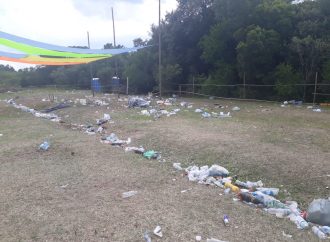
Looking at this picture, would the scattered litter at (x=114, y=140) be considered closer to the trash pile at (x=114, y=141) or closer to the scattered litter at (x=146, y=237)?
the trash pile at (x=114, y=141)

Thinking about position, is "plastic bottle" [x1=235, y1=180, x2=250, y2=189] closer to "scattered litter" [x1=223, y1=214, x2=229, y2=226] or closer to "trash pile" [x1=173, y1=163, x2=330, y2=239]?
"trash pile" [x1=173, y1=163, x2=330, y2=239]

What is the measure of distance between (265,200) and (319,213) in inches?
26.5

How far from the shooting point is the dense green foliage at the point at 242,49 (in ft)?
50.0

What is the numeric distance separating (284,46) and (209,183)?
42.8ft

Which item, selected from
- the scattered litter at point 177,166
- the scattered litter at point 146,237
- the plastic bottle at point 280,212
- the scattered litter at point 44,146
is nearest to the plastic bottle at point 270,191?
the plastic bottle at point 280,212

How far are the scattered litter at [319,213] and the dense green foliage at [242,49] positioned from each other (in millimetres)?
11745

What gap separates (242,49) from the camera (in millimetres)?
16359

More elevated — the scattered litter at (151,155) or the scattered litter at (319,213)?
the scattered litter at (319,213)

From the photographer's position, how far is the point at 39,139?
8336mm

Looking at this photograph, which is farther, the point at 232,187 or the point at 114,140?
the point at 114,140

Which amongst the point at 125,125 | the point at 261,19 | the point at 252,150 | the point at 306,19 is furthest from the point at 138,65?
the point at 252,150

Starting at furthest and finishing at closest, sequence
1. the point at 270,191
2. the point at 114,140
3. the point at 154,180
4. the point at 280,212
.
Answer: the point at 114,140, the point at 154,180, the point at 270,191, the point at 280,212

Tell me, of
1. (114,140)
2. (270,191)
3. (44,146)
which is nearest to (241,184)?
(270,191)

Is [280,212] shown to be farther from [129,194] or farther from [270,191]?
[129,194]
